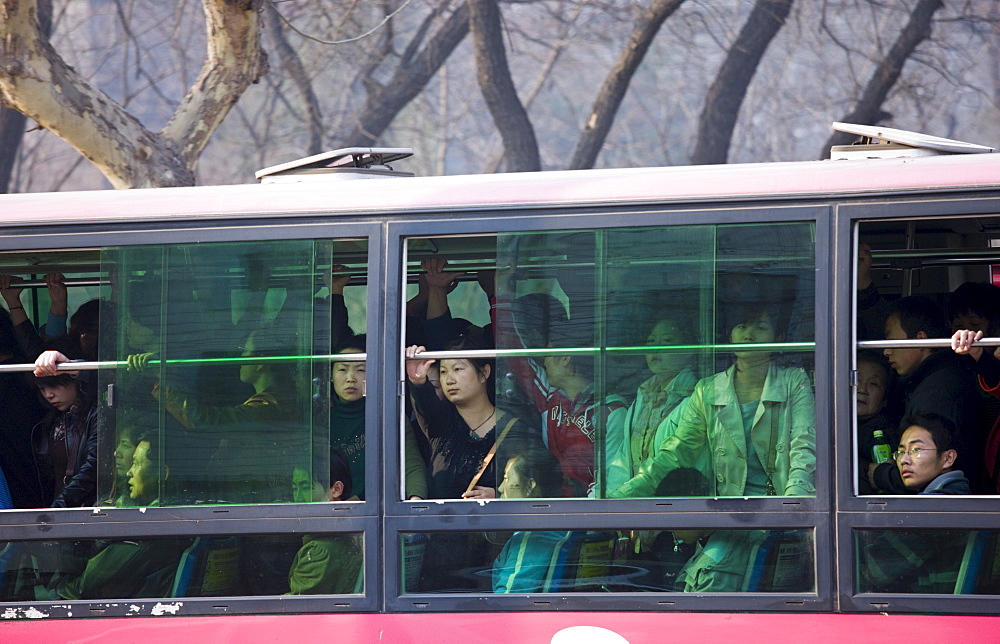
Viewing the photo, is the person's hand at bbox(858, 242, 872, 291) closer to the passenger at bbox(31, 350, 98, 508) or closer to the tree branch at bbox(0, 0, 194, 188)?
the passenger at bbox(31, 350, 98, 508)

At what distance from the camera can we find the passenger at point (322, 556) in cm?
388

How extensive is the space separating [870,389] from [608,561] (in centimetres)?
124

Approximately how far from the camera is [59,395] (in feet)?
14.4

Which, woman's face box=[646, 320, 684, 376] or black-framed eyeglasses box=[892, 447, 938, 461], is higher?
woman's face box=[646, 320, 684, 376]

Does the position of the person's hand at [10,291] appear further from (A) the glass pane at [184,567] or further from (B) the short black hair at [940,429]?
(B) the short black hair at [940,429]

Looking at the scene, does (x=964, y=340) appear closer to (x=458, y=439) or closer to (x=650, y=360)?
(x=650, y=360)

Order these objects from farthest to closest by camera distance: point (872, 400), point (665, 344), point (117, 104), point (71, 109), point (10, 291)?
point (117, 104), point (71, 109), point (10, 291), point (872, 400), point (665, 344)

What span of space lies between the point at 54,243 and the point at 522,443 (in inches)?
77.8

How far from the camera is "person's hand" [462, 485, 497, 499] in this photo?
396 centimetres

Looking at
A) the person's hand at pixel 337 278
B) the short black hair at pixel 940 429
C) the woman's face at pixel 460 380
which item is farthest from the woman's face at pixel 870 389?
the person's hand at pixel 337 278

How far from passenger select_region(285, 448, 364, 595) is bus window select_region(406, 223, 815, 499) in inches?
15.3

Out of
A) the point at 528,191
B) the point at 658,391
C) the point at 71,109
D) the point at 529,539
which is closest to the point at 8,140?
the point at 71,109

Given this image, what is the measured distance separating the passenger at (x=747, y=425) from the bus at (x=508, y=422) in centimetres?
1

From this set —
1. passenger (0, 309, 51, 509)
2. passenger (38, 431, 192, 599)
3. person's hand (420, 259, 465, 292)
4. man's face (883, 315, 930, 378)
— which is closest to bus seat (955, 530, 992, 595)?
man's face (883, 315, 930, 378)
